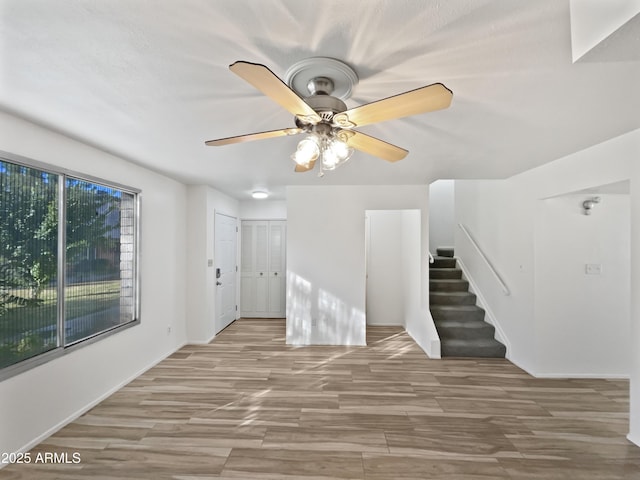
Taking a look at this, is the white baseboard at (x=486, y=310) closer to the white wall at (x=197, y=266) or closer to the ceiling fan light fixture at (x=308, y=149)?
the ceiling fan light fixture at (x=308, y=149)

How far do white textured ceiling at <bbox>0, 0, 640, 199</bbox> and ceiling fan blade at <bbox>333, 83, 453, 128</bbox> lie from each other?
10.3 inches

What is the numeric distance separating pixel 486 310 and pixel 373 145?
12.4 ft

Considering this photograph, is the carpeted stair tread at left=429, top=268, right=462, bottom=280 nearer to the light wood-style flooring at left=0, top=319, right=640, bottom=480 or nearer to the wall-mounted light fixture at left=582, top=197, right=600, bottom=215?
the light wood-style flooring at left=0, top=319, right=640, bottom=480

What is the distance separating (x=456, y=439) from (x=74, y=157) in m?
3.89

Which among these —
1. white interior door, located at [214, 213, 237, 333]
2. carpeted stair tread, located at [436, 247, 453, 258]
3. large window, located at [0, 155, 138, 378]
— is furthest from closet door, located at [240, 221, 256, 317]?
carpeted stair tread, located at [436, 247, 453, 258]

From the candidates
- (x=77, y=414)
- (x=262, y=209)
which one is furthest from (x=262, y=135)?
(x=262, y=209)

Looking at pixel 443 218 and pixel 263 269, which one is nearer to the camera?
pixel 263 269

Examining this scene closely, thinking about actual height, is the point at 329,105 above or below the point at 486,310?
above

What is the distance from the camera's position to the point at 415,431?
238cm

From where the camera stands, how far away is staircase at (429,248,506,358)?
3965 millimetres

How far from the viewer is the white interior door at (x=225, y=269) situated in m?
5.00

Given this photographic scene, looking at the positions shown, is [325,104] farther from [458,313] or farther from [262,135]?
[458,313]

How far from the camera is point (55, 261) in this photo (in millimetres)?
2389

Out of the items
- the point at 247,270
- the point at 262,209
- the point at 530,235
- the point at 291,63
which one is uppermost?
the point at 291,63
